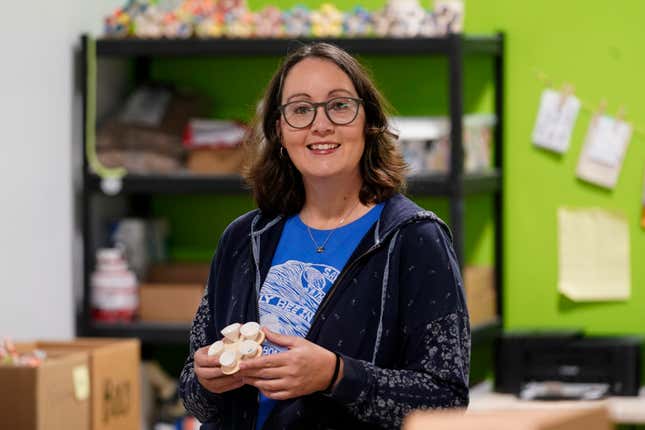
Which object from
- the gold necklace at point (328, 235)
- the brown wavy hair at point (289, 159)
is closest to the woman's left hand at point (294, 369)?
the gold necklace at point (328, 235)

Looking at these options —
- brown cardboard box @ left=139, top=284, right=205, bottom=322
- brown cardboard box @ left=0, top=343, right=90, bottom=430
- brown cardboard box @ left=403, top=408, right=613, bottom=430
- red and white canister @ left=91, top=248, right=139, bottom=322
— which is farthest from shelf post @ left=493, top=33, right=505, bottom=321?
brown cardboard box @ left=403, top=408, right=613, bottom=430

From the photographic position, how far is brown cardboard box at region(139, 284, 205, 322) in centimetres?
394

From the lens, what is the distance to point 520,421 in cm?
99

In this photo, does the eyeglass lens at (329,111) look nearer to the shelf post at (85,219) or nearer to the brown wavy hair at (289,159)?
the brown wavy hair at (289,159)

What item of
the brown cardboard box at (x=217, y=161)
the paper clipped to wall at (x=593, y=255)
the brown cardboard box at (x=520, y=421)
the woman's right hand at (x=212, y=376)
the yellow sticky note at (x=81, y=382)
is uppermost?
the brown cardboard box at (x=520, y=421)

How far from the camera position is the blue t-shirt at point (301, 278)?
1.75 metres

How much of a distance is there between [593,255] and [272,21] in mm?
1326

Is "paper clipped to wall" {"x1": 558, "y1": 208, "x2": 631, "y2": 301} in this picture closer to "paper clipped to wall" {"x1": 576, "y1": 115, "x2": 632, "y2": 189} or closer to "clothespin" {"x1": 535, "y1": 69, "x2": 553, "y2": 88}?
"paper clipped to wall" {"x1": 576, "y1": 115, "x2": 632, "y2": 189}

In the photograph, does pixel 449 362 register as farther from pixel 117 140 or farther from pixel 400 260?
pixel 117 140

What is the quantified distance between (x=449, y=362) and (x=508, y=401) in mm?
2079

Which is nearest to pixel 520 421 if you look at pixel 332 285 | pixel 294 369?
pixel 294 369

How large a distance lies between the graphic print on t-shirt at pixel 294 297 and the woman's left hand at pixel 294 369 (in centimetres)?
8

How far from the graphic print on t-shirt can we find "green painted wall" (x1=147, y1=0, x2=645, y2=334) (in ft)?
7.95

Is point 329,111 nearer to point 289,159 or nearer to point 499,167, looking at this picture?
point 289,159
